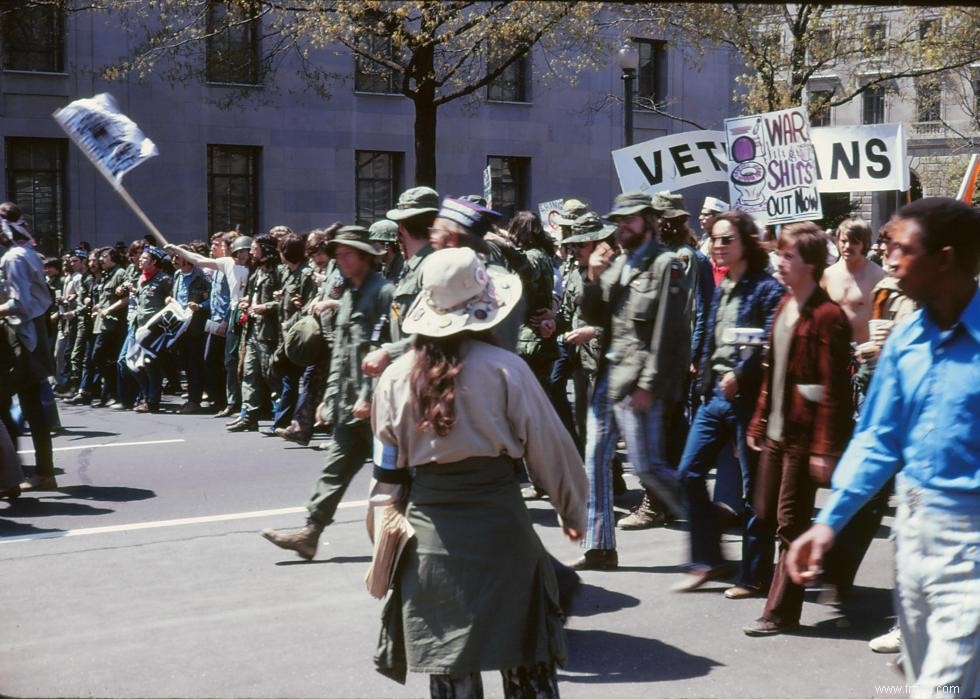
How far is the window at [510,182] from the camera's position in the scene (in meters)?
29.1

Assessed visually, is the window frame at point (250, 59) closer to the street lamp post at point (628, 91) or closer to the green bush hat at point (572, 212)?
the street lamp post at point (628, 91)

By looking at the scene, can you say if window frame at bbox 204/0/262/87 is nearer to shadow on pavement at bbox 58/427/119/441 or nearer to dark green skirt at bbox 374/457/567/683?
shadow on pavement at bbox 58/427/119/441

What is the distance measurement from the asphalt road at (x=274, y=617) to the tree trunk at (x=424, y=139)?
37.1 feet

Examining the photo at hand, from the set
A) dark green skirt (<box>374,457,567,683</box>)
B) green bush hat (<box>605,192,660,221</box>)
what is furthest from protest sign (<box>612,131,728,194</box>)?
dark green skirt (<box>374,457,567,683</box>)

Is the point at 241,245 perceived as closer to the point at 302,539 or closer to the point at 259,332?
the point at 259,332

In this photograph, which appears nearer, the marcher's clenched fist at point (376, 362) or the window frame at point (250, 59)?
the marcher's clenched fist at point (376, 362)

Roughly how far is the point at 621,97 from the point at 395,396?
26.8 m

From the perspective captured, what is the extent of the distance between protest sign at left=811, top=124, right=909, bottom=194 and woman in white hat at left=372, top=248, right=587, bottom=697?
25.8ft

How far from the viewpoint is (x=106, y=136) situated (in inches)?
414

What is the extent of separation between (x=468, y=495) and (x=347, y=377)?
310 cm

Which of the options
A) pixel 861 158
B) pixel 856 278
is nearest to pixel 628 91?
pixel 861 158

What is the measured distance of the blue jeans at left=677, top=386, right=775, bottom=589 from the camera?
5.99 metres

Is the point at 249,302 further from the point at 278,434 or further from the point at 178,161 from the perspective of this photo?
the point at 178,161

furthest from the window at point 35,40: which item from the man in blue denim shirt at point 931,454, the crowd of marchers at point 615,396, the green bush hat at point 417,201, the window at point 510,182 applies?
the man in blue denim shirt at point 931,454
